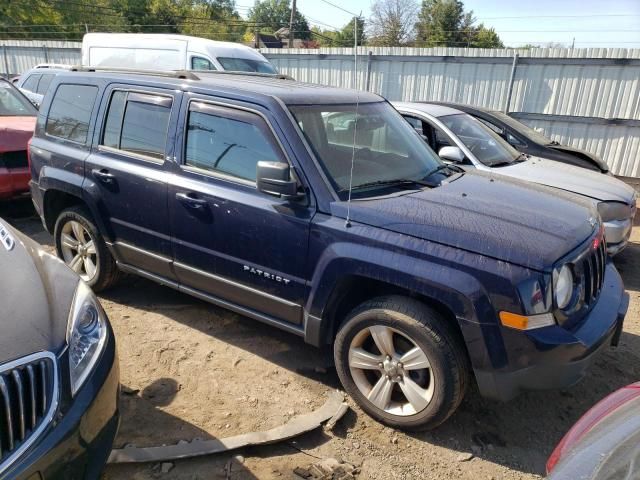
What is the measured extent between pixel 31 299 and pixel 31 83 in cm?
1097

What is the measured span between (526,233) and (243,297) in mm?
1865

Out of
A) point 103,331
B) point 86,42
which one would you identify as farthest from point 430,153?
point 86,42

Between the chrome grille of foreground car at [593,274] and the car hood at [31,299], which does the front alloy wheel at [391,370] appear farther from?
the car hood at [31,299]

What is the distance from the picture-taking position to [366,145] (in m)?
3.58

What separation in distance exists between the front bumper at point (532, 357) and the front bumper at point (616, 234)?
122 inches

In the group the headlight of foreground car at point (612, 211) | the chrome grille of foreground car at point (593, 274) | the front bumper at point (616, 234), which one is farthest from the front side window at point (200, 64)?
the chrome grille of foreground car at point (593, 274)

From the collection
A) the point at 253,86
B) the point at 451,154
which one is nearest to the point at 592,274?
the point at 451,154

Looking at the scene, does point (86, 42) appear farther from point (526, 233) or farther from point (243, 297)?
point (526, 233)

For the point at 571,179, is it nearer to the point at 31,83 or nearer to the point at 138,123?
the point at 138,123

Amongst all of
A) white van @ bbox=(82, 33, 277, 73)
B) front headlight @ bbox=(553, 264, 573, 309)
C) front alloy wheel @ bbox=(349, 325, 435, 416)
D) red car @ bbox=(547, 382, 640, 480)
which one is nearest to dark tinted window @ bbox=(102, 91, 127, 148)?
front alloy wheel @ bbox=(349, 325, 435, 416)

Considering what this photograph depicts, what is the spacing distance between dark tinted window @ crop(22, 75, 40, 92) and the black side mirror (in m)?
10.4

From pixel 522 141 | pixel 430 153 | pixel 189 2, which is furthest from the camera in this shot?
pixel 189 2

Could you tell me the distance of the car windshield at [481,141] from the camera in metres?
6.00

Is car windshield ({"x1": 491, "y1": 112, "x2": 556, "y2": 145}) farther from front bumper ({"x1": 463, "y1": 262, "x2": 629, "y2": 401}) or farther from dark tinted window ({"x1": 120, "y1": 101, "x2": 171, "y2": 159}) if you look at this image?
dark tinted window ({"x1": 120, "y1": 101, "x2": 171, "y2": 159})
